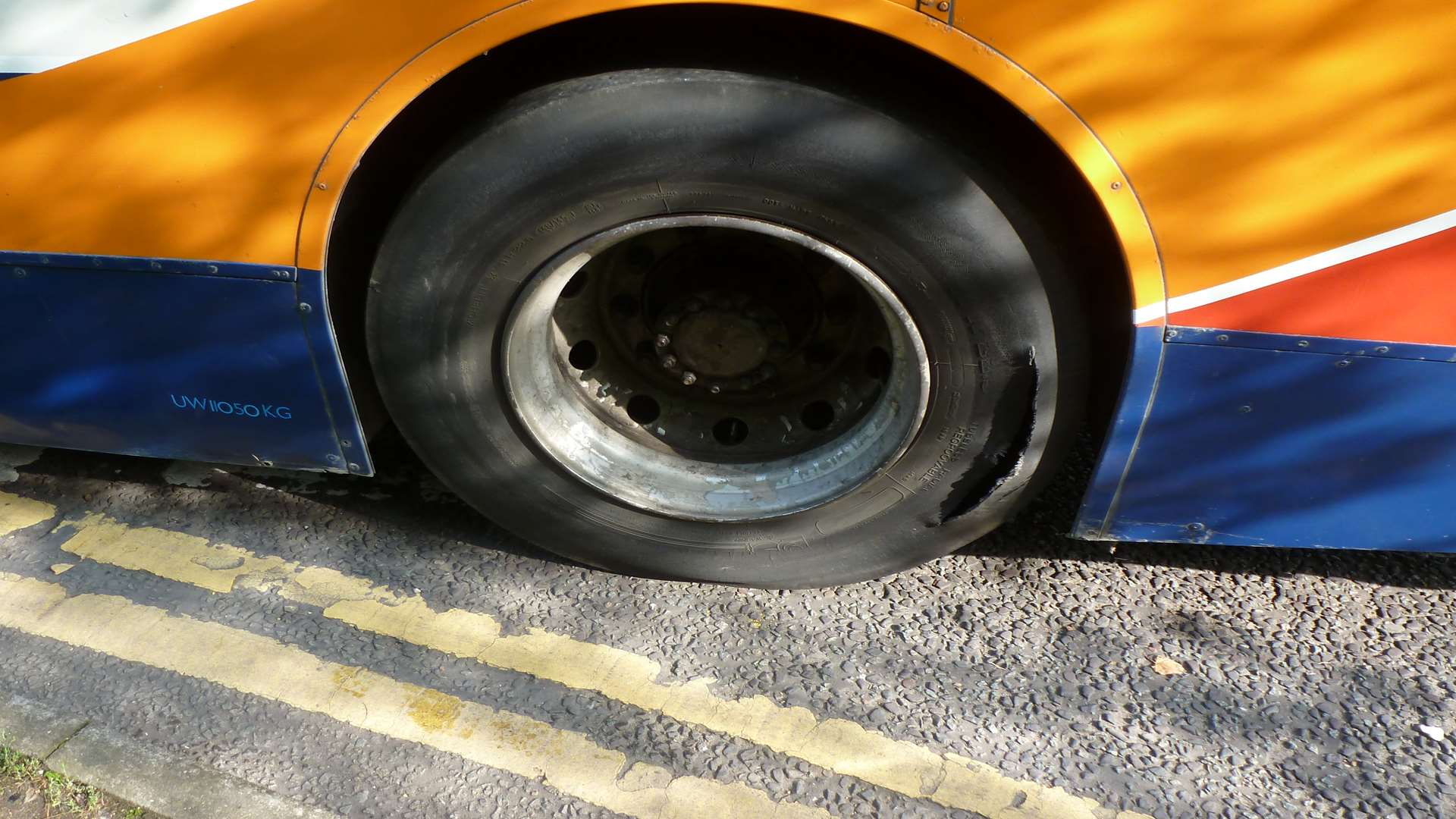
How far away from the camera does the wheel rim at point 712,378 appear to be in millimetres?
2189

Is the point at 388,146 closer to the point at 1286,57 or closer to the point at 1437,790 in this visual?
the point at 1286,57

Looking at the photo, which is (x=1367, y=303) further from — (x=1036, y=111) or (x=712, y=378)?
(x=712, y=378)

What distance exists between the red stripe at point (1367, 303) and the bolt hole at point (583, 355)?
48.4 inches

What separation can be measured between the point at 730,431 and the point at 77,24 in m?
1.48

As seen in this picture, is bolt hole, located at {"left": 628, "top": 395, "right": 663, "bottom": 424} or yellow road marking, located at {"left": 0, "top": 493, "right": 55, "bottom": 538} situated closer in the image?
bolt hole, located at {"left": 628, "top": 395, "right": 663, "bottom": 424}

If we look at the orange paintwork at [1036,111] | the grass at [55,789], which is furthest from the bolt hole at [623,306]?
the grass at [55,789]

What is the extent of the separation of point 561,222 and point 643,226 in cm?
15

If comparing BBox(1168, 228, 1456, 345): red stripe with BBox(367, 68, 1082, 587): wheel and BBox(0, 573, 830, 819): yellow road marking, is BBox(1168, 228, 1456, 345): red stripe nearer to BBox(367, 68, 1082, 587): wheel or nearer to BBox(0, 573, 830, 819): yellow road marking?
BBox(367, 68, 1082, 587): wheel

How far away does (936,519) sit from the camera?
218 cm

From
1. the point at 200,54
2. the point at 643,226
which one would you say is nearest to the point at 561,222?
the point at 643,226

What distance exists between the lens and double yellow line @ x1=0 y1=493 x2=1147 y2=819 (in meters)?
1.85

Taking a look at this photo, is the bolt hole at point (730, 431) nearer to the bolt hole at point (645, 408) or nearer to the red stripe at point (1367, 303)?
the bolt hole at point (645, 408)

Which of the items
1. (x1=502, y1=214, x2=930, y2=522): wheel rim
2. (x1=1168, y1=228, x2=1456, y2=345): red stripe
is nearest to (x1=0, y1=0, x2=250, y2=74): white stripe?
(x1=502, y1=214, x2=930, y2=522): wheel rim

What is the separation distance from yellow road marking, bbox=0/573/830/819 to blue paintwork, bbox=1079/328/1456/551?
3.07 feet
